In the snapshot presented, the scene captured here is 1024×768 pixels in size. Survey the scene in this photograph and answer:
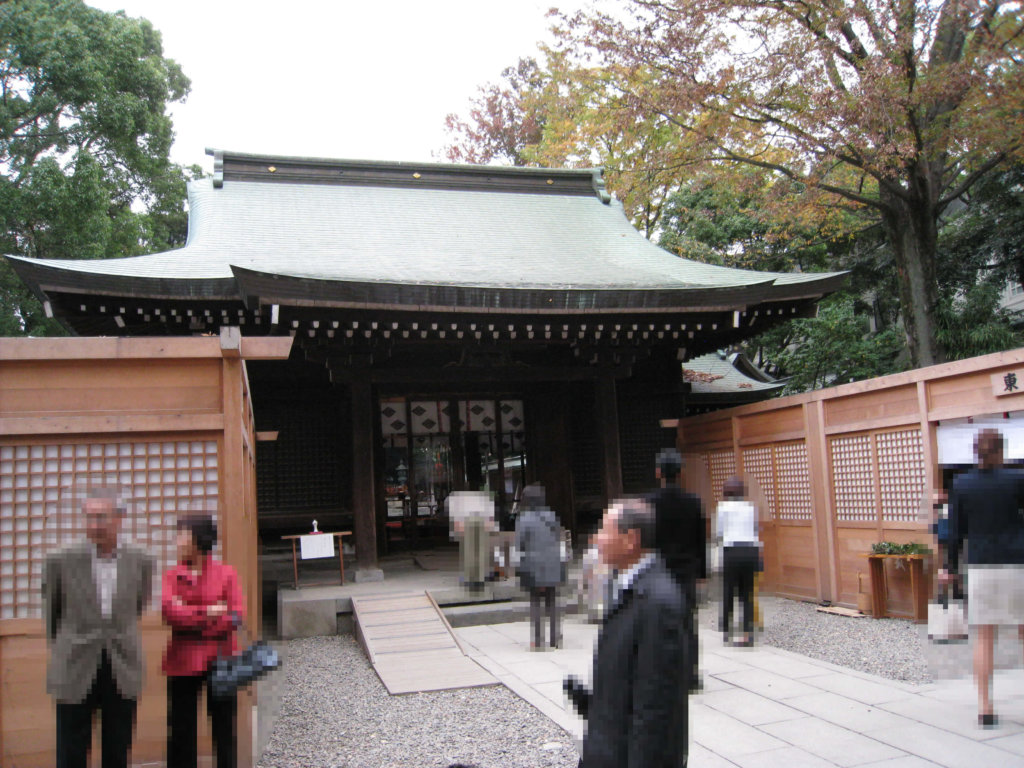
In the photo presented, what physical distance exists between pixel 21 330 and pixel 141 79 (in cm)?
630

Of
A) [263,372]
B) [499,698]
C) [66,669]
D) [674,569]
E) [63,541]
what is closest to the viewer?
[66,669]

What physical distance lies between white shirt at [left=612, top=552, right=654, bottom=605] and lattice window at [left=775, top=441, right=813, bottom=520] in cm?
669

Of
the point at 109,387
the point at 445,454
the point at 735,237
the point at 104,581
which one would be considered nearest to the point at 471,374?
the point at 445,454

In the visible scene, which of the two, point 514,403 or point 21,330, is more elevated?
point 21,330

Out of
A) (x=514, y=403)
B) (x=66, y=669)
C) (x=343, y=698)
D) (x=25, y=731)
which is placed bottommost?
(x=343, y=698)

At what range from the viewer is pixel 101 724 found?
319 centimetres

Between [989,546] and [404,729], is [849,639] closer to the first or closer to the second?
[989,546]

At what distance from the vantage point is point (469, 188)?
1434cm

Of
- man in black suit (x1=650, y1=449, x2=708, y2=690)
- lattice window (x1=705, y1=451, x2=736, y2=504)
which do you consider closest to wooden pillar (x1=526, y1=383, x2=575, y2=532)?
lattice window (x1=705, y1=451, x2=736, y2=504)

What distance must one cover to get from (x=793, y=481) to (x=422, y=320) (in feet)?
14.8

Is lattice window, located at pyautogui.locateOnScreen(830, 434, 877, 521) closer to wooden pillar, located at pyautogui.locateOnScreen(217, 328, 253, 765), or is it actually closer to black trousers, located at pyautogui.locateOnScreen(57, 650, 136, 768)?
wooden pillar, located at pyautogui.locateOnScreen(217, 328, 253, 765)

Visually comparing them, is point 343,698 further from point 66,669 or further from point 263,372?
point 263,372

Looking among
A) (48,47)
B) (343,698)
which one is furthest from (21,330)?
(343,698)

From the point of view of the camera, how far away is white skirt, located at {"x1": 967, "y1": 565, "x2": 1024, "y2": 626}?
3.90 meters
